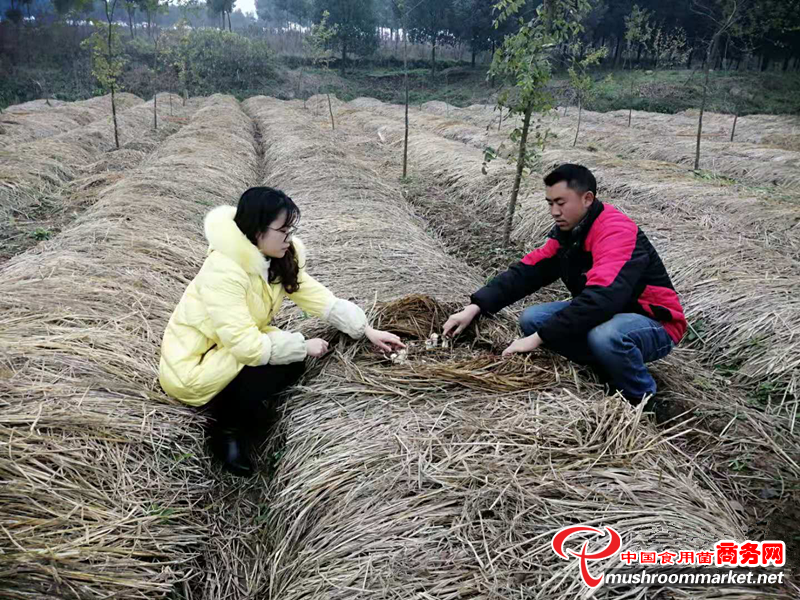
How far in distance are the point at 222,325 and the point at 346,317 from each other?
694 millimetres

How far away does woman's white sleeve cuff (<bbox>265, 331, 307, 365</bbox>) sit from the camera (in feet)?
8.17

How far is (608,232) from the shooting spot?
8.62ft

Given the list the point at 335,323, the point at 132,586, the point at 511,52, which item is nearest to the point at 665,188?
the point at 511,52

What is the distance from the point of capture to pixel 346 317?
279cm

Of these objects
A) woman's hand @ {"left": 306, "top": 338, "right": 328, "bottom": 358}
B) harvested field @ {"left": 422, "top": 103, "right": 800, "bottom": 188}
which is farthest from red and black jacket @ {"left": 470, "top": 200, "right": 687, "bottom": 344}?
harvested field @ {"left": 422, "top": 103, "right": 800, "bottom": 188}

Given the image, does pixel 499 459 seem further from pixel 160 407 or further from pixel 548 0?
pixel 548 0

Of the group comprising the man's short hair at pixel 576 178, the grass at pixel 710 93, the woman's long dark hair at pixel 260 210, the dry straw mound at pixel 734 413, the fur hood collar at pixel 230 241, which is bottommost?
the dry straw mound at pixel 734 413

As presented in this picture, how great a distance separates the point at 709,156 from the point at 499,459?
12.0 meters

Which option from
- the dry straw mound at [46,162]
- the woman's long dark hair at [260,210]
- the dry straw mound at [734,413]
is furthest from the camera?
the dry straw mound at [46,162]

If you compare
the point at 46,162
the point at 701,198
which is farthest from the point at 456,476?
the point at 46,162

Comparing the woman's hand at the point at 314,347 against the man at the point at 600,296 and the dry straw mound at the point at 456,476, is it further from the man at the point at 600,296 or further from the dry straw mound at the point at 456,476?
the man at the point at 600,296

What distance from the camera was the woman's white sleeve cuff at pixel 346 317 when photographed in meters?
2.79

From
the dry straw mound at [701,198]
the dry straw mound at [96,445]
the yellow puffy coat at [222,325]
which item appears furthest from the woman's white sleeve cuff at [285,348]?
the dry straw mound at [701,198]

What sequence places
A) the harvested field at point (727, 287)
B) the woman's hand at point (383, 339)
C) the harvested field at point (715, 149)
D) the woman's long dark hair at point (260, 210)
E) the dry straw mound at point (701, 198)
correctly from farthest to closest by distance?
the harvested field at point (715, 149) → the dry straw mound at point (701, 198) → the harvested field at point (727, 287) → the woman's hand at point (383, 339) → the woman's long dark hair at point (260, 210)
